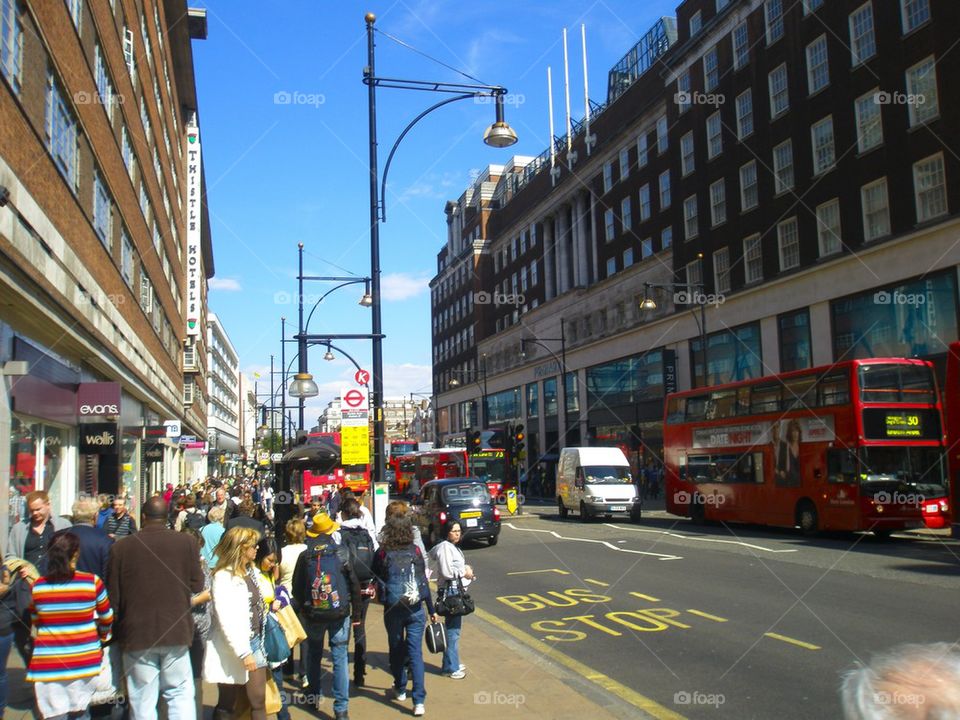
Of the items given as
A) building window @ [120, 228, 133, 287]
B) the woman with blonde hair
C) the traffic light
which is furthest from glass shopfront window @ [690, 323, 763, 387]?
the woman with blonde hair

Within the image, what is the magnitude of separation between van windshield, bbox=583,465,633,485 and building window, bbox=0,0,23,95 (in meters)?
22.1

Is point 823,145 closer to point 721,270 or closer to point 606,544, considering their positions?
point 721,270

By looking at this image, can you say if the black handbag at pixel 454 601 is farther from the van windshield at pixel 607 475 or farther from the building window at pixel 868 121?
the building window at pixel 868 121

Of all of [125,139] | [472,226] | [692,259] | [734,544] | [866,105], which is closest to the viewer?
[734,544]

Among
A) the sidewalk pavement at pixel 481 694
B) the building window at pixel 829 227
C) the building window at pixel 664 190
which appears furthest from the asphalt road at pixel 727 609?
the building window at pixel 664 190

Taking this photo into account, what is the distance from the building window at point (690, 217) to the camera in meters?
41.1

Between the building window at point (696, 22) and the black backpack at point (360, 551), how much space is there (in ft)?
A: 124

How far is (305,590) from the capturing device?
270 inches

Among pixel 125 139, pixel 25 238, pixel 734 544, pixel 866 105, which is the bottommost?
pixel 734 544

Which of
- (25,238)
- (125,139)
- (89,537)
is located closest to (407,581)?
(89,537)

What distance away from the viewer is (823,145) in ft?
104

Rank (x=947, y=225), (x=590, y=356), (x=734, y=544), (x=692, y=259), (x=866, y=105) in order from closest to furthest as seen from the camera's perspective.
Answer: (x=734, y=544) < (x=947, y=225) < (x=866, y=105) < (x=692, y=259) < (x=590, y=356)

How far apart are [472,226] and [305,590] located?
73.0m

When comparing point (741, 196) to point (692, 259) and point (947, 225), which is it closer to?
point (692, 259)
